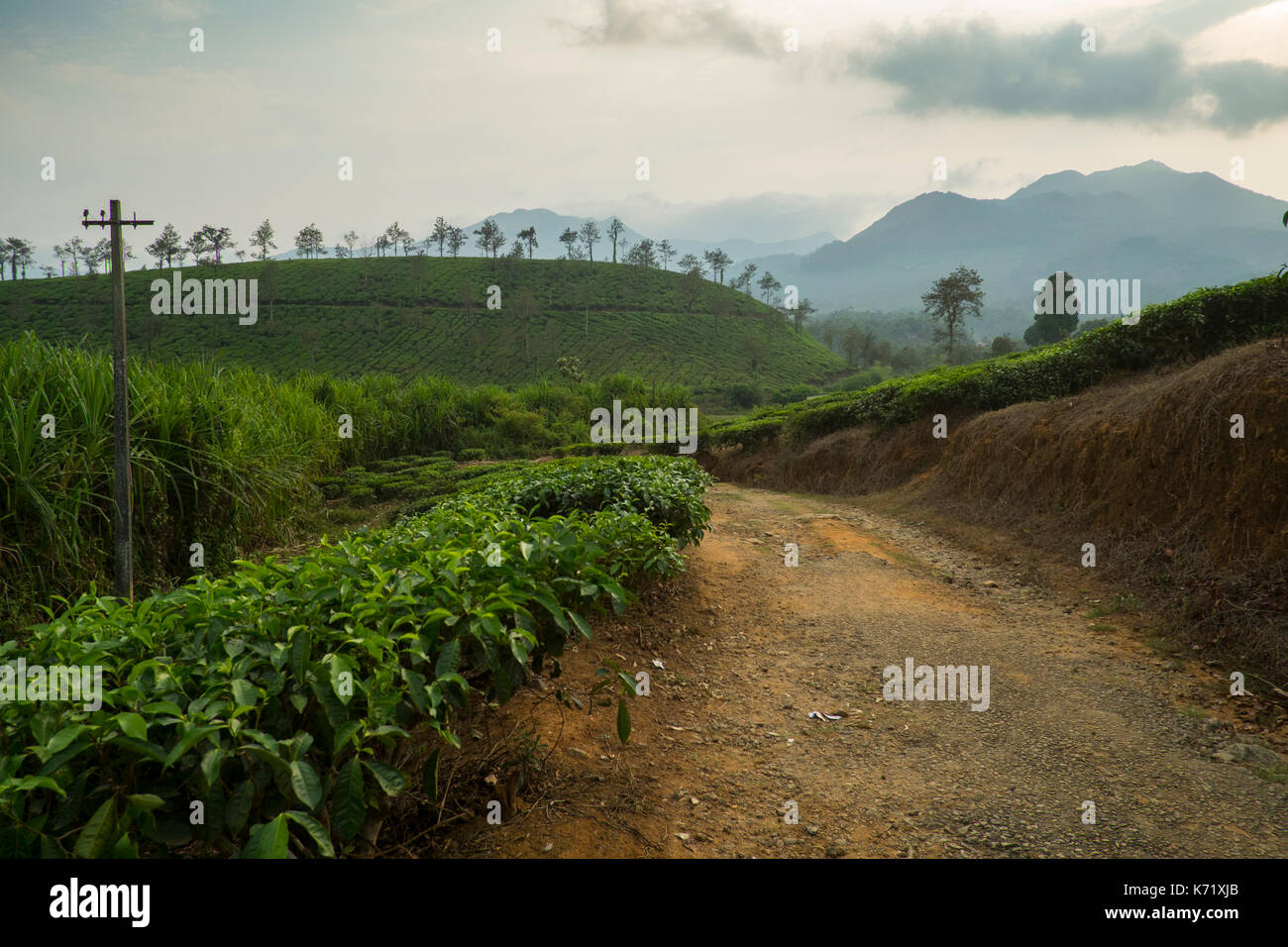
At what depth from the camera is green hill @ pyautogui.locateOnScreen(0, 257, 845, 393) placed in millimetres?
62312

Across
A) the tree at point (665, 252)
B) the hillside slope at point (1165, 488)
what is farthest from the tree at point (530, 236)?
the hillside slope at point (1165, 488)

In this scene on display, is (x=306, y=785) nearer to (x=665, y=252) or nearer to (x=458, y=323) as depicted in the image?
(x=458, y=323)

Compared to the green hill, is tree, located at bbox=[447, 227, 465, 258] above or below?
above

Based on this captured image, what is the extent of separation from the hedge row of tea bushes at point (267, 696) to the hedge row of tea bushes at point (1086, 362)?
9747 mm

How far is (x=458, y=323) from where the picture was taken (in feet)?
240

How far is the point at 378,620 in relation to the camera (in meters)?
2.49

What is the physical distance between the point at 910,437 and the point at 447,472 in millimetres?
9488

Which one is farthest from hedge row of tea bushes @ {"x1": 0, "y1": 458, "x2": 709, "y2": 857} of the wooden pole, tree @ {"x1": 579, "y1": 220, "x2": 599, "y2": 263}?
tree @ {"x1": 579, "y1": 220, "x2": 599, "y2": 263}

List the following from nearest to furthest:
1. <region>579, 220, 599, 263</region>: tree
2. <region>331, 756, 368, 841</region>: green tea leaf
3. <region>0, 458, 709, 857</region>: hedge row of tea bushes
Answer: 1. <region>0, 458, 709, 857</region>: hedge row of tea bushes
2. <region>331, 756, 368, 841</region>: green tea leaf
3. <region>579, 220, 599, 263</region>: tree

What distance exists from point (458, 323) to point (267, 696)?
Answer: 7507cm

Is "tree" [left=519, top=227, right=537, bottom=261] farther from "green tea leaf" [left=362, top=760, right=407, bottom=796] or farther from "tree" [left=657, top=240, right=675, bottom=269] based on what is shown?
"green tea leaf" [left=362, top=760, right=407, bottom=796]

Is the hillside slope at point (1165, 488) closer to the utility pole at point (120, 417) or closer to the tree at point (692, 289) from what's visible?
the utility pole at point (120, 417)

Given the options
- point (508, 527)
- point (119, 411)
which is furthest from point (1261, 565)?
point (119, 411)

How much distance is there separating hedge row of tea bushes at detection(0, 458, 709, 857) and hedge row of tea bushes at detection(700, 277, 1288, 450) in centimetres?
975
